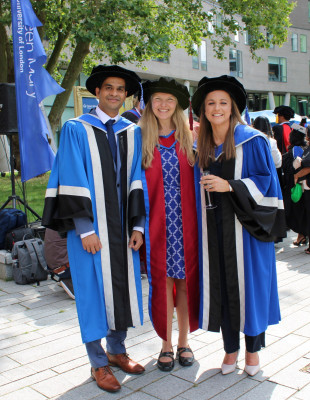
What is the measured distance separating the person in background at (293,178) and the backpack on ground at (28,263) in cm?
369

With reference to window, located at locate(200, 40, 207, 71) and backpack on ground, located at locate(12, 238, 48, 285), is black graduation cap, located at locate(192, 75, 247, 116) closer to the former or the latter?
backpack on ground, located at locate(12, 238, 48, 285)

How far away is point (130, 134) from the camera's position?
3.26 metres

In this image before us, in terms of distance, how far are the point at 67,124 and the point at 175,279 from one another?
1380 millimetres

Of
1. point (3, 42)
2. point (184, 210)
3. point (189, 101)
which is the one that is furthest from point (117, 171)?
point (3, 42)

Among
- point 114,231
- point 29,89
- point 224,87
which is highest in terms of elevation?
point 29,89

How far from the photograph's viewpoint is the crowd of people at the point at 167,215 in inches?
121

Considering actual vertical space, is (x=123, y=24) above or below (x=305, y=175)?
above

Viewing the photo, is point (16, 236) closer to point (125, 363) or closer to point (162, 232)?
point (125, 363)

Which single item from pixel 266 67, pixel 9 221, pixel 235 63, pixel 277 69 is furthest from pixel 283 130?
pixel 277 69

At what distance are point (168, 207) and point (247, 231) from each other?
0.57 metres

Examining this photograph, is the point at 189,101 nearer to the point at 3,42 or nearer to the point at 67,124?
the point at 67,124

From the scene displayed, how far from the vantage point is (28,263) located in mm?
5609

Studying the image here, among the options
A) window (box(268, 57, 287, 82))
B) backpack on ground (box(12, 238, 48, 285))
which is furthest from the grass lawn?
window (box(268, 57, 287, 82))

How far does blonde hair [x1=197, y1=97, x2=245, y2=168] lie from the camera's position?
312 centimetres
